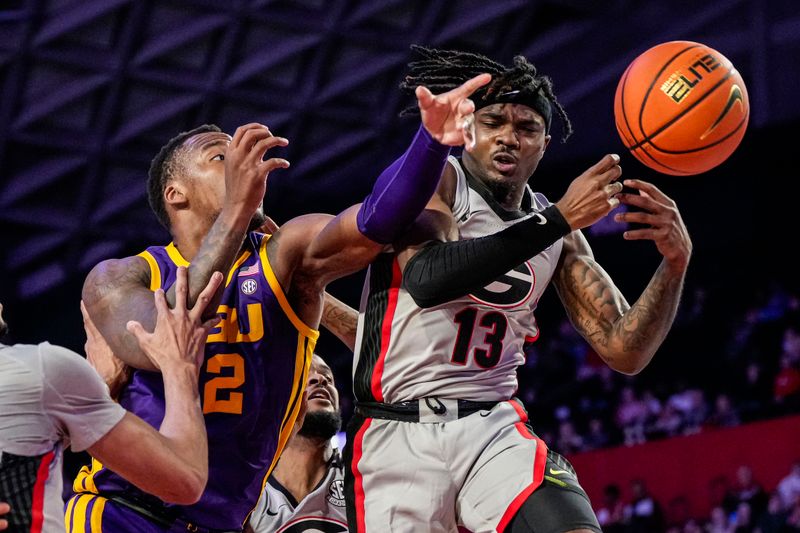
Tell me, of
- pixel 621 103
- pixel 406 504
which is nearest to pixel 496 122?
pixel 621 103

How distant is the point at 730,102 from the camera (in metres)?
3.63

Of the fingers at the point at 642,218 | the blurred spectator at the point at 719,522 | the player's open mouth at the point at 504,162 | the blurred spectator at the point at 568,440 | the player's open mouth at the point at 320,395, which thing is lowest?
the blurred spectator at the point at 719,522

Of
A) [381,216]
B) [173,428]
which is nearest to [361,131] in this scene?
[381,216]

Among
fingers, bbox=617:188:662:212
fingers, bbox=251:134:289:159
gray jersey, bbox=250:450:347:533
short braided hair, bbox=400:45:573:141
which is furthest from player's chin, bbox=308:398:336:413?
fingers, bbox=617:188:662:212

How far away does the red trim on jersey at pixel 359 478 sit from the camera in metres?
3.64

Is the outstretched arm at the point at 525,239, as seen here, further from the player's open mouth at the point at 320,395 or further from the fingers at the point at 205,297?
the player's open mouth at the point at 320,395

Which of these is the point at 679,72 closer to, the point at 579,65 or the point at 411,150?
the point at 411,150

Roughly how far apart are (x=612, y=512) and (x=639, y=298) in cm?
668

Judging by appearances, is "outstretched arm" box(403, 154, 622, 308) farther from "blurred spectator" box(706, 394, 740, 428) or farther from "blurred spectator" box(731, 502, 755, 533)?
"blurred spectator" box(706, 394, 740, 428)

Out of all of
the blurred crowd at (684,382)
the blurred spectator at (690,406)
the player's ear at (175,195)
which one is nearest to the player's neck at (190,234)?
the player's ear at (175,195)

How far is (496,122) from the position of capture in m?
3.89

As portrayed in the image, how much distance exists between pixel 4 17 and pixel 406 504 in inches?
461

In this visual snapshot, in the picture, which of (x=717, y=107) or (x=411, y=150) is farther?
(x=717, y=107)

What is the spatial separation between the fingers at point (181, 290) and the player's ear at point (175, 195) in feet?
2.30
